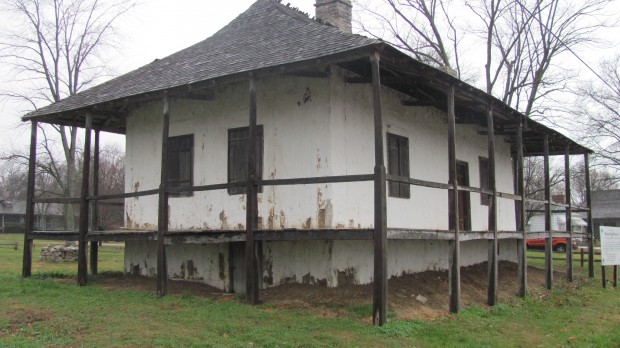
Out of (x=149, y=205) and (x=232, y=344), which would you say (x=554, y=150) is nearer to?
(x=149, y=205)

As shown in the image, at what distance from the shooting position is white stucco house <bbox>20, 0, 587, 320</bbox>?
10.6 m

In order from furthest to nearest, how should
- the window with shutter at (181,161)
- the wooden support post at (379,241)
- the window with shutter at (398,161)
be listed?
the window with shutter at (181,161) → the window with shutter at (398,161) → the wooden support post at (379,241)

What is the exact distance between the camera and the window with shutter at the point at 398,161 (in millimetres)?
13117

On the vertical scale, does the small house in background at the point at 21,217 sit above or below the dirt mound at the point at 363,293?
above

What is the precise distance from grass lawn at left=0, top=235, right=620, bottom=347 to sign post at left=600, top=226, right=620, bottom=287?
4.24 metres

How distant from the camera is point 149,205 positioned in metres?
14.4

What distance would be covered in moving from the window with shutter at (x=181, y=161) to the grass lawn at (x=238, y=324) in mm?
2840

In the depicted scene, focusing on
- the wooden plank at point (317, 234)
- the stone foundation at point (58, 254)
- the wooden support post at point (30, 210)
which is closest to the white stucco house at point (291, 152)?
the wooden plank at point (317, 234)

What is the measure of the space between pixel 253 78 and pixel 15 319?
5.72m

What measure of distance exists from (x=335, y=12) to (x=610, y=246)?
10.7 metres

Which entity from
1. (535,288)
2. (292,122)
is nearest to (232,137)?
(292,122)

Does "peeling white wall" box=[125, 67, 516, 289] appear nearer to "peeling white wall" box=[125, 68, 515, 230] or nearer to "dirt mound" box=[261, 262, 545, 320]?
"peeling white wall" box=[125, 68, 515, 230]

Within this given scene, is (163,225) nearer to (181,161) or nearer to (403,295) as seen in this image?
(181,161)

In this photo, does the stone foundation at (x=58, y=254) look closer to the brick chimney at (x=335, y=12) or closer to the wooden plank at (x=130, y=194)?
the wooden plank at (x=130, y=194)
